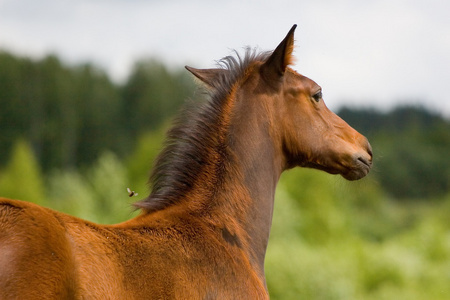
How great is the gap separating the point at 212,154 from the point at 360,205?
8997cm

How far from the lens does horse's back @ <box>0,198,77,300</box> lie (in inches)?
173

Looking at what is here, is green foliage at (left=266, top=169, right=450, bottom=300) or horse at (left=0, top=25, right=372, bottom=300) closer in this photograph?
horse at (left=0, top=25, right=372, bottom=300)

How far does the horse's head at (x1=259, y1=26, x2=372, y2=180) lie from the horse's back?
2436mm

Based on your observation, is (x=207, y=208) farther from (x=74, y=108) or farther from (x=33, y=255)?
(x=74, y=108)

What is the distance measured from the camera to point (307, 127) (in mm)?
6531

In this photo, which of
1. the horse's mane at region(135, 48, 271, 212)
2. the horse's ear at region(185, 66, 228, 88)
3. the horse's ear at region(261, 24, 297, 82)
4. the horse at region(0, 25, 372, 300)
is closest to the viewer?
the horse at region(0, 25, 372, 300)

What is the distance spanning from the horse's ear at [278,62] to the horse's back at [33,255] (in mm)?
2507

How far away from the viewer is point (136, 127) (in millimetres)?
92562

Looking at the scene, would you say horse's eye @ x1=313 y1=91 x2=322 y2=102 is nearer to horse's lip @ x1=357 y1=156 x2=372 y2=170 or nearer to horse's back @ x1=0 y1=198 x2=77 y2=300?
horse's lip @ x1=357 y1=156 x2=372 y2=170

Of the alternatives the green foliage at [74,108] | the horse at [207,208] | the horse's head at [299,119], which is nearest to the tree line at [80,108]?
the green foliage at [74,108]

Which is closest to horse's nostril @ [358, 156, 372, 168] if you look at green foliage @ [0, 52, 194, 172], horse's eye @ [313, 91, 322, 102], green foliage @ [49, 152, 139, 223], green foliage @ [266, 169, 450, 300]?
green foliage @ [266, 169, 450, 300]

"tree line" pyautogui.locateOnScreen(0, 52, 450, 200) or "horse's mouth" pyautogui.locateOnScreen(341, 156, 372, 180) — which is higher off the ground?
"horse's mouth" pyautogui.locateOnScreen(341, 156, 372, 180)

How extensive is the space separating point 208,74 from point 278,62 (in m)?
0.70

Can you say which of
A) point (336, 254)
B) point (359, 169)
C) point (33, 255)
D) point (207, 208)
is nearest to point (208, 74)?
point (207, 208)
